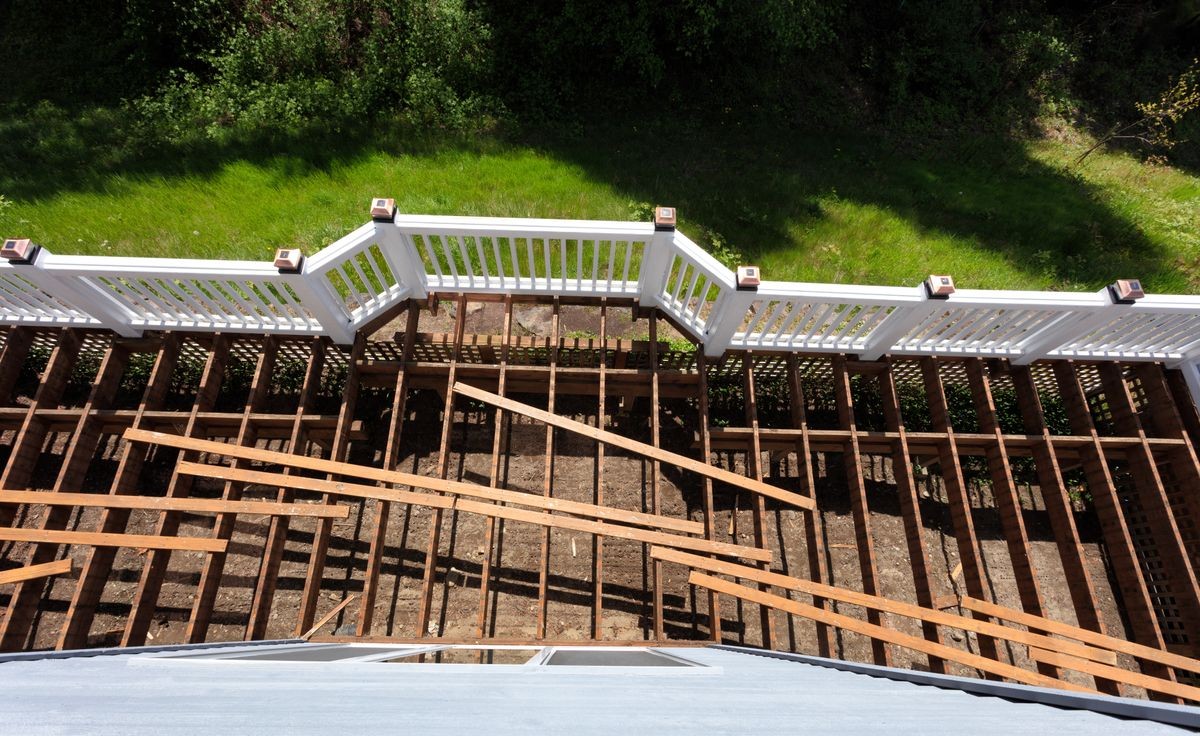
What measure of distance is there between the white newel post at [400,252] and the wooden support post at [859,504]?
5.19 m

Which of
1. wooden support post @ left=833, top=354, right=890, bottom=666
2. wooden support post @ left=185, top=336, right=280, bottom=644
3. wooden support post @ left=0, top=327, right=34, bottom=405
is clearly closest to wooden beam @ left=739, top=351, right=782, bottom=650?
wooden support post @ left=833, top=354, right=890, bottom=666

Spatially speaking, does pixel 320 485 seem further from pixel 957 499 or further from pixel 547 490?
pixel 957 499

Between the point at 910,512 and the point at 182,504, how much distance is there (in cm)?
753

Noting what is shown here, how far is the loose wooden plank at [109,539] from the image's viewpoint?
462 cm

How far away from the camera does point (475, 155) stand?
8.99 meters

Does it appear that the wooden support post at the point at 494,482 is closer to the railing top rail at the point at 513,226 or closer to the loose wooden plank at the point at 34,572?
the railing top rail at the point at 513,226

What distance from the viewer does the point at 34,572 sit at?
4621 millimetres

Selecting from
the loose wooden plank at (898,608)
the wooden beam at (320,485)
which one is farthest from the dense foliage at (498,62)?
the loose wooden plank at (898,608)

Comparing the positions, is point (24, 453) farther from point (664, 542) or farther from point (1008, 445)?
point (1008, 445)

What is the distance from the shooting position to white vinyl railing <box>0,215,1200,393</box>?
504cm

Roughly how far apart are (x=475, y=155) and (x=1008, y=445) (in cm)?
910

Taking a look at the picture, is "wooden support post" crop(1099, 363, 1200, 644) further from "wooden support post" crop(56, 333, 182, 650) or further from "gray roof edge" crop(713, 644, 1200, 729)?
"wooden support post" crop(56, 333, 182, 650)

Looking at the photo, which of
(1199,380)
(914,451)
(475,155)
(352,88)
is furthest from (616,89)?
(1199,380)

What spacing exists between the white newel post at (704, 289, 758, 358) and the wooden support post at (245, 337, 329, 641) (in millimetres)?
4645
